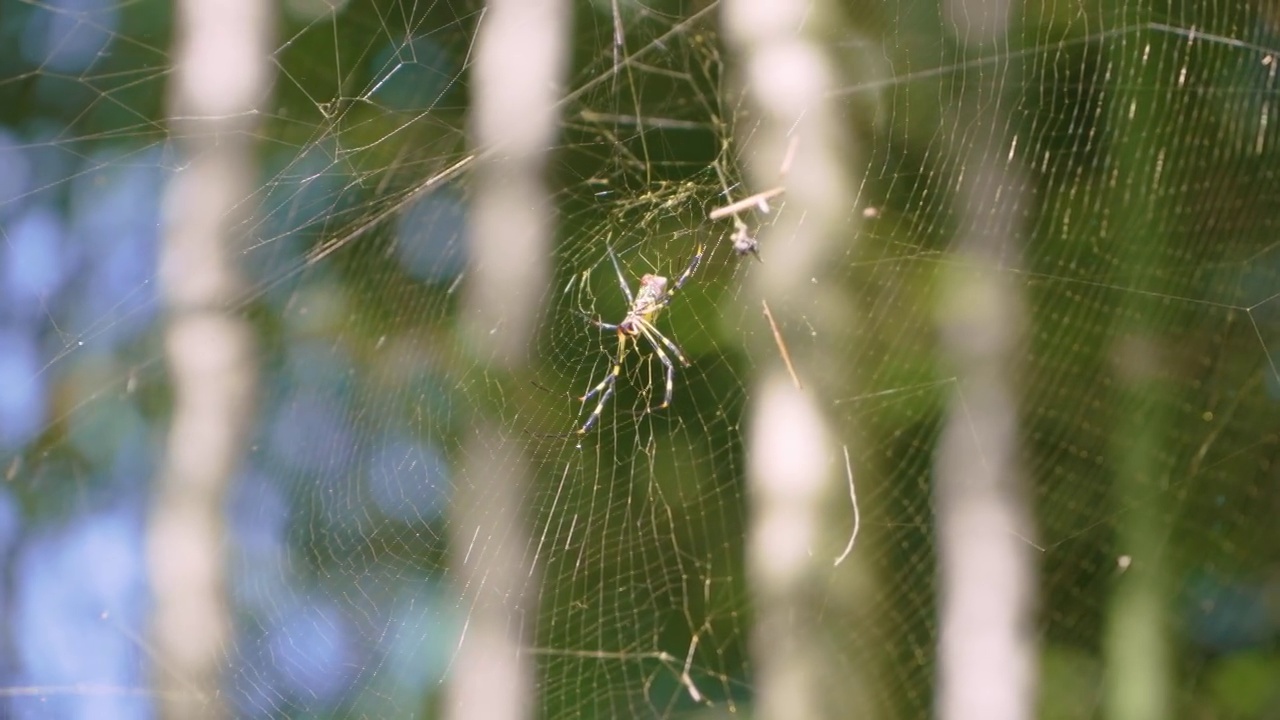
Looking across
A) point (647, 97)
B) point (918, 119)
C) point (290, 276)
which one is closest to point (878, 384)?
point (918, 119)

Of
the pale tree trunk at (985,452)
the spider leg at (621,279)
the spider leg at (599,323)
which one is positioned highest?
the spider leg at (621,279)

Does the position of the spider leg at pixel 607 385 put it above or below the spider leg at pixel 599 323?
below

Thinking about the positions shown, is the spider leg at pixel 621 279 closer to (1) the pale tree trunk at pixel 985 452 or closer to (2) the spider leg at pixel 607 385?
(2) the spider leg at pixel 607 385

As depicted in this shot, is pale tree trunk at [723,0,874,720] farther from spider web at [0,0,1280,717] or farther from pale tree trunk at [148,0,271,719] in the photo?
pale tree trunk at [148,0,271,719]

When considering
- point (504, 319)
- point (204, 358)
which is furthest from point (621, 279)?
point (204, 358)

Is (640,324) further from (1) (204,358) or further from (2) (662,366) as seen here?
(1) (204,358)

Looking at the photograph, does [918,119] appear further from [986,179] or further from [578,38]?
[578,38]

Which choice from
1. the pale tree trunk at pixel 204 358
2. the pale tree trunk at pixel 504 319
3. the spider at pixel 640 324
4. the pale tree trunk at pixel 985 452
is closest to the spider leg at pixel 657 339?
the spider at pixel 640 324
